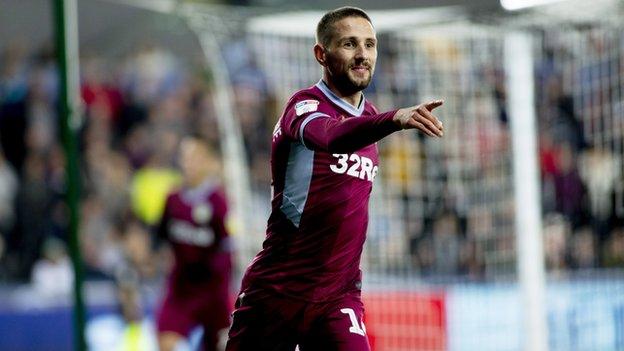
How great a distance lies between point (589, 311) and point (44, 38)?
8145 millimetres

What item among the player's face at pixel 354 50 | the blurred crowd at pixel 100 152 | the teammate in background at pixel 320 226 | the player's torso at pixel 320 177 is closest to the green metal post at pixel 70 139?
the teammate in background at pixel 320 226

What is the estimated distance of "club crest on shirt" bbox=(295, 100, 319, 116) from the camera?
526 centimetres

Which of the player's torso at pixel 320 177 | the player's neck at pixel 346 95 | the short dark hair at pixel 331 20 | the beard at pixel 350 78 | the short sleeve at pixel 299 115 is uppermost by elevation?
the short dark hair at pixel 331 20

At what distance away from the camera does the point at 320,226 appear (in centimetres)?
550

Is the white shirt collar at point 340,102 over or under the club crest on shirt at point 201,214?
over

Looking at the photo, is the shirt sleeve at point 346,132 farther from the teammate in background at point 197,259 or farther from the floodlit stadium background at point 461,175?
the teammate in background at point 197,259

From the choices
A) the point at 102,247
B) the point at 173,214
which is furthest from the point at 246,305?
the point at 102,247

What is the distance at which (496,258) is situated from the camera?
37.7 feet

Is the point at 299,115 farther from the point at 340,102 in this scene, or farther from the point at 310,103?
the point at 340,102

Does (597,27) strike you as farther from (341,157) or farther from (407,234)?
(341,157)

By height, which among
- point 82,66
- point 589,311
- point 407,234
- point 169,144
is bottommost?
point 589,311

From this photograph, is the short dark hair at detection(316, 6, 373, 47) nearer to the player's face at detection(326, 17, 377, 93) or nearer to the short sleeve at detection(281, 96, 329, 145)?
the player's face at detection(326, 17, 377, 93)

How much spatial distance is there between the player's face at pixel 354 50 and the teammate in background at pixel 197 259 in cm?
530

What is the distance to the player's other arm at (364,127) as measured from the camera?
4609 mm
